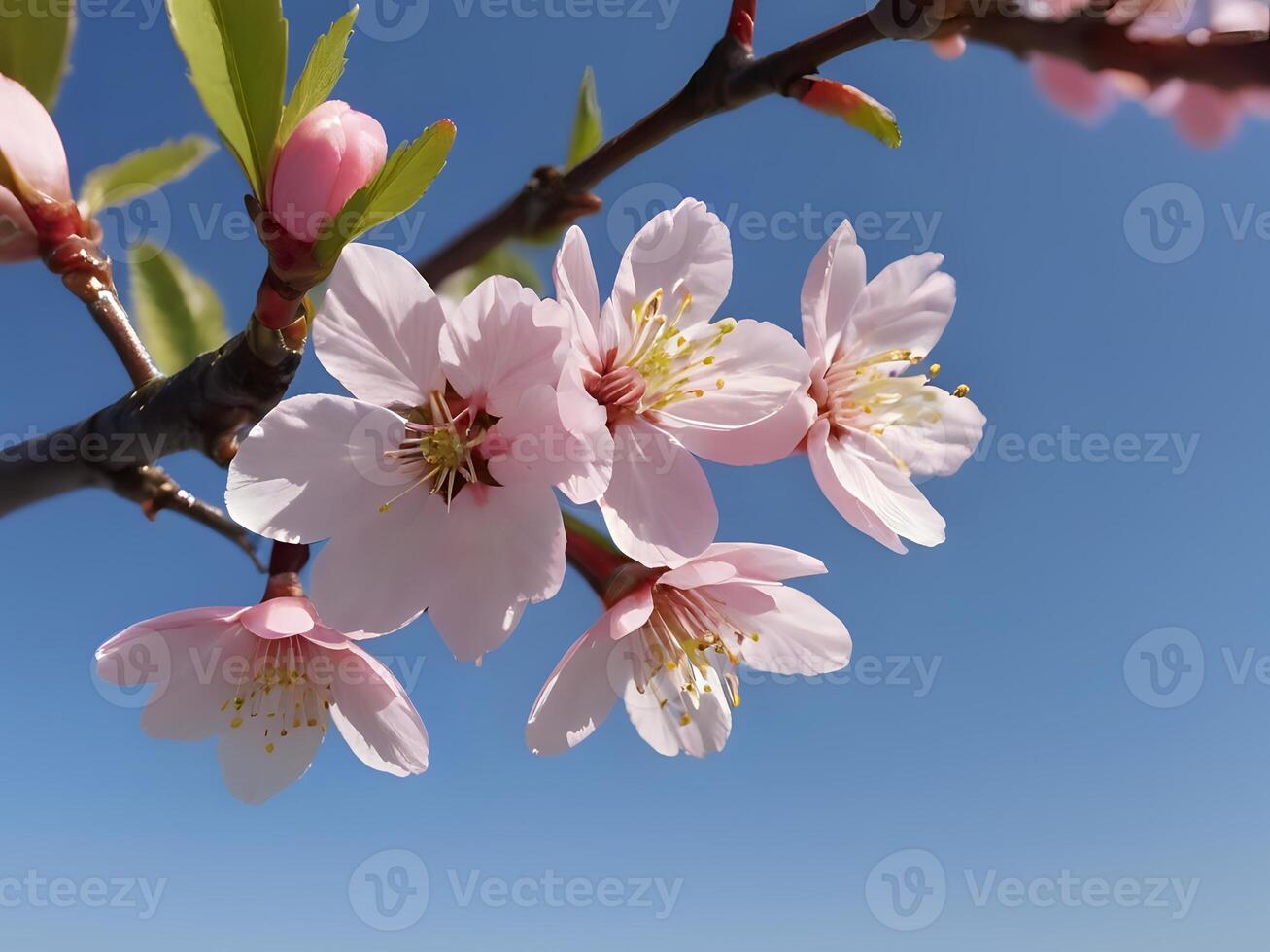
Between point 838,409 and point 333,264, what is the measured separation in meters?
0.65

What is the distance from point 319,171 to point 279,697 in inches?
31.2

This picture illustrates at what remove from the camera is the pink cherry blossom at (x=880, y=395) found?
3.19 feet

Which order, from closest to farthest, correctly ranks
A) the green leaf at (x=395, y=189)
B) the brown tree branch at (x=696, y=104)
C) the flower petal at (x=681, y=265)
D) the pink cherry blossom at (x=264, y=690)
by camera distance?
the green leaf at (x=395, y=189)
the brown tree branch at (x=696, y=104)
the flower petal at (x=681, y=265)
the pink cherry blossom at (x=264, y=690)

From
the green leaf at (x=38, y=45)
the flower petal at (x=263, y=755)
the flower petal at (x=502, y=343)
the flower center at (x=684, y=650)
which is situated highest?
the green leaf at (x=38, y=45)

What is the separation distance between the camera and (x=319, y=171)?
70 cm

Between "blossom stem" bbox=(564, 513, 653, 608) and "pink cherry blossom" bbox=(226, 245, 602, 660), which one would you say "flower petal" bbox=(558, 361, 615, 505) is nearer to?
"pink cherry blossom" bbox=(226, 245, 602, 660)

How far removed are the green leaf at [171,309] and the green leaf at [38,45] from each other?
1.14ft

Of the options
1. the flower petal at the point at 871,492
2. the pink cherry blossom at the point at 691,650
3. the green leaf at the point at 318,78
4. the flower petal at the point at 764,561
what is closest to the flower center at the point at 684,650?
the pink cherry blossom at the point at 691,650

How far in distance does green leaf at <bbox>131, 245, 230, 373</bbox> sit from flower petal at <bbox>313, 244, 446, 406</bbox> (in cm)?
72

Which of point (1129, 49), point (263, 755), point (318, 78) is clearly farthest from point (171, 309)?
point (1129, 49)

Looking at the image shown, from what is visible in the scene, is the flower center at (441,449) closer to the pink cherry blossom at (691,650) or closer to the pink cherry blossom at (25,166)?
the pink cherry blossom at (691,650)

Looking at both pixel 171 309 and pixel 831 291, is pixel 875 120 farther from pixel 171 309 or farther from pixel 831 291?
pixel 171 309

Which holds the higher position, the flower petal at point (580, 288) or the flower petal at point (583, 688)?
the flower petal at point (580, 288)

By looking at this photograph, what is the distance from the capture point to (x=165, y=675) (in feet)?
3.49
